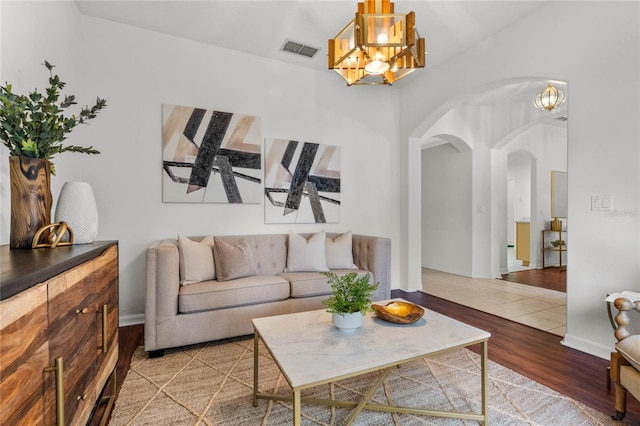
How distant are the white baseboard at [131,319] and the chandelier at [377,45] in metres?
2.92

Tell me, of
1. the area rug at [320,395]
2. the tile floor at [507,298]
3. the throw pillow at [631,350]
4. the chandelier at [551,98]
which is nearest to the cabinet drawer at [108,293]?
the area rug at [320,395]

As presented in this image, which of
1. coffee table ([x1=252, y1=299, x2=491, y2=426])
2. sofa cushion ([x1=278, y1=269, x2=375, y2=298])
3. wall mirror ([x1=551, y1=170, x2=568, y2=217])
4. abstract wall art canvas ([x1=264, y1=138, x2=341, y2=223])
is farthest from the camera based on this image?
wall mirror ([x1=551, y1=170, x2=568, y2=217])

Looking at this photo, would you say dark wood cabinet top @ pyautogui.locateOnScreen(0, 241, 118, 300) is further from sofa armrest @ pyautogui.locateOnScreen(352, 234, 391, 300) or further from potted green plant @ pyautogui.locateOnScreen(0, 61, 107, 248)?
sofa armrest @ pyautogui.locateOnScreen(352, 234, 391, 300)

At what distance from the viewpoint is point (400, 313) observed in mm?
1818

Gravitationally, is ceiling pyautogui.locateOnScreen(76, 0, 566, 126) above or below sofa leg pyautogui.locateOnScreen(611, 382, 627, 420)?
above

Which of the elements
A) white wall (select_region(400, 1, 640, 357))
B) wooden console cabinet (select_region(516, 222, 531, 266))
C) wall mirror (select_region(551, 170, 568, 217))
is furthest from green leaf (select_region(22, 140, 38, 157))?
wall mirror (select_region(551, 170, 568, 217))

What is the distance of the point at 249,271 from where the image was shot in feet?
9.38

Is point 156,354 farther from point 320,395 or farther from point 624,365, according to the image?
point 624,365

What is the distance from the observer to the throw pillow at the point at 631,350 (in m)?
1.46

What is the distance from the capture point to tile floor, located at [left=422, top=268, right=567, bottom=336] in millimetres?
3131

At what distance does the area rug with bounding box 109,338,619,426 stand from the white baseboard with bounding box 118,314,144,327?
2.72ft

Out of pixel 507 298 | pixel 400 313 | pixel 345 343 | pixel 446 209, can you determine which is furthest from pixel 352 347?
pixel 446 209

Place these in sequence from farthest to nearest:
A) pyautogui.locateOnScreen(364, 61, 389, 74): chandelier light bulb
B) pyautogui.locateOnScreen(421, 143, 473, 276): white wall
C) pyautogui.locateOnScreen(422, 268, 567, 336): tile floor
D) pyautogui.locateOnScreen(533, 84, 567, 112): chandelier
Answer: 1. pyautogui.locateOnScreen(421, 143, 473, 276): white wall
2. pyautogui.locateOnScreen(533, 84, 567, 112): chandelier
3. pyautogui.locateOnScreen(422, 268, 567, 336): tile floor
4. pyautogui.locateOnScreen(364, 61, 389, 74): chandelier light bulb

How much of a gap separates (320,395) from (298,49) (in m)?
3.36
